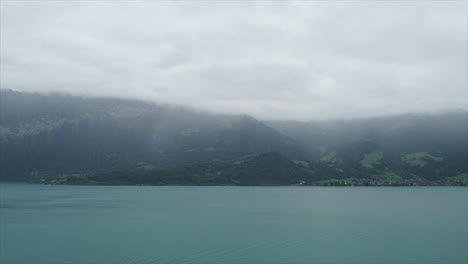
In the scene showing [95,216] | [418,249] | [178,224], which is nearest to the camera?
[418,249]

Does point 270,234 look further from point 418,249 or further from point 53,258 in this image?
point 53,258

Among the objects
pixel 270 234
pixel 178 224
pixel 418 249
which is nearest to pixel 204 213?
pixel 178 224

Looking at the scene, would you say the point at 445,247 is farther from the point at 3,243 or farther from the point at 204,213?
the point at 3,243

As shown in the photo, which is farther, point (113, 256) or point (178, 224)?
point (178, 224)

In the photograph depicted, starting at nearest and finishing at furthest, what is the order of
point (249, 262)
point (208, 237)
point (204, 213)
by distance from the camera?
1. point (249, 262)
2. point (208, 237)
3. point (204, 213)

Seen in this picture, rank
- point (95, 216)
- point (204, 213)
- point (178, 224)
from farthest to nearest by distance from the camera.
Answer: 1. point (204, 213)
2. point (95, 216)
3. point (178, 224)

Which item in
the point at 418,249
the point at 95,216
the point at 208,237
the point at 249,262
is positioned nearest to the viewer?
the point at 249,262

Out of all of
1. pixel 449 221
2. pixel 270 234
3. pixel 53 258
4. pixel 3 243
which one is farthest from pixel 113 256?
pixel 449 221

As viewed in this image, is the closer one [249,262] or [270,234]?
→ [249,262]
